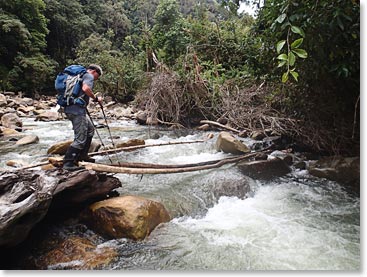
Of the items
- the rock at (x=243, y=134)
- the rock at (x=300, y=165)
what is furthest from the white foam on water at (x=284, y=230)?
the rock at (x=243, y=134)

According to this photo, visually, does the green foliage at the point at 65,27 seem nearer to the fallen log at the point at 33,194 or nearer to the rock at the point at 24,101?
the fallen log at the point at 33,194

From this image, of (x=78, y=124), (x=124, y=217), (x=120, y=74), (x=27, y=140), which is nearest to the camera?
(x=124, y=217)

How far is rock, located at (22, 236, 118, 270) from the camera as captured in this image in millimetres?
1638

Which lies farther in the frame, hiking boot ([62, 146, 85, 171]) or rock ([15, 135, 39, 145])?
rock ([15, 135, 39, 145])

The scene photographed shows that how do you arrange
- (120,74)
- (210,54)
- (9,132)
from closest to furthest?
(9,132) → (210,54) → (120,74)

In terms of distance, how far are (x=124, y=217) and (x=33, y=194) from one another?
594mm

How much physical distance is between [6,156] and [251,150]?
339 centimetres

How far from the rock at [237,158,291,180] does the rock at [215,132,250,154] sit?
605mm

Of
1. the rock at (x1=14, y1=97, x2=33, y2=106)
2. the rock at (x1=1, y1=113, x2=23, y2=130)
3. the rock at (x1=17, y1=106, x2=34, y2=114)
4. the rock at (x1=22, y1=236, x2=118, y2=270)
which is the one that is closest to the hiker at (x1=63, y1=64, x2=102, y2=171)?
the rock at (x1=22, y1=236, x2=118, y2=270)

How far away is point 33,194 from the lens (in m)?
1.59

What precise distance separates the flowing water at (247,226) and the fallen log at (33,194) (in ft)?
1.42

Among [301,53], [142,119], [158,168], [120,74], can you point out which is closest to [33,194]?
[158,168]

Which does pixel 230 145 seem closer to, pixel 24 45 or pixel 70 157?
pixel 70 157

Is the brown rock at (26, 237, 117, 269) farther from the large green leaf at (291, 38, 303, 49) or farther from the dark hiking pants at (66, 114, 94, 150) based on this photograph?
the large green leaf at (291, 38, 303, 49)
